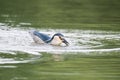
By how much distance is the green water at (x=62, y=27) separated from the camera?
37.6ft

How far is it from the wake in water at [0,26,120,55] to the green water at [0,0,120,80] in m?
0.28

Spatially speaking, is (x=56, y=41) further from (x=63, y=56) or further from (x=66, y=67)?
(x=66, y=67)

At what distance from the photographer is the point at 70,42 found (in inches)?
615

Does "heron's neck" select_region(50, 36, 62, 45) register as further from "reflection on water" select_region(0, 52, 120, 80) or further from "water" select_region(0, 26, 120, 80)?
"reflection on water" select_region(0, 52, 120, 80)

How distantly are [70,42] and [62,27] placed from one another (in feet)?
9.12

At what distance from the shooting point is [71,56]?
1350 cm

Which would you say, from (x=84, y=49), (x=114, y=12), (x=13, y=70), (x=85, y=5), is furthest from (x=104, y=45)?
(x=85, y=5)

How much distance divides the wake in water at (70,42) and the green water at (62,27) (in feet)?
0.92

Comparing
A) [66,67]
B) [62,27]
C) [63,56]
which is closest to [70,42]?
[63,56]

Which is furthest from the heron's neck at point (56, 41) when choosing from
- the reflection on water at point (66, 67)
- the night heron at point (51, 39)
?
the reflection on water at point (66, 67)

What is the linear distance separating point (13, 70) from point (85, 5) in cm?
1456

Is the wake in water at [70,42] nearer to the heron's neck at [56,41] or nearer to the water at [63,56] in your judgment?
the water at [63,56]

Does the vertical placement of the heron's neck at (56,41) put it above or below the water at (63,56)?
above

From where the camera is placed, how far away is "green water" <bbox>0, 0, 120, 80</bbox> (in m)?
11.5
